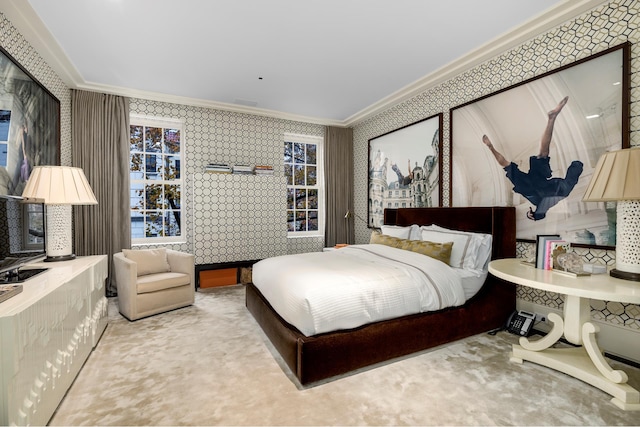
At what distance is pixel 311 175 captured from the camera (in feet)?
18.3

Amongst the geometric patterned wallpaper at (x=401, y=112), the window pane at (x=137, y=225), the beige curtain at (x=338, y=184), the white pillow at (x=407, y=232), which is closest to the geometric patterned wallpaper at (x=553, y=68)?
the geometric patterned wallpaper at (x=401, y=112)

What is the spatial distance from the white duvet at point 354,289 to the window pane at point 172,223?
2379 mm

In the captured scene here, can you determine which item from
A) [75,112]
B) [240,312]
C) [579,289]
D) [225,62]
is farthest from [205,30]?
[579,289]

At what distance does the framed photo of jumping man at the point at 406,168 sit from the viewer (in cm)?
385

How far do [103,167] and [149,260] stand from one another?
5.09 ft

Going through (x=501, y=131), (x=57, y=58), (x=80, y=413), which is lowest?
(x=80, y=413)

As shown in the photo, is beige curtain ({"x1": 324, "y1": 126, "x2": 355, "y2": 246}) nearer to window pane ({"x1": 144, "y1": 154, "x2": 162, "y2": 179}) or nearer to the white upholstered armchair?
the white upholstered armchair

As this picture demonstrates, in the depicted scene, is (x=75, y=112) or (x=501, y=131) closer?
(x=501, y=131)

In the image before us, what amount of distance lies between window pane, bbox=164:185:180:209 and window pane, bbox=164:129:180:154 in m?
0.56

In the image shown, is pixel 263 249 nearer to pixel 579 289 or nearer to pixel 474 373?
pixel 474 373

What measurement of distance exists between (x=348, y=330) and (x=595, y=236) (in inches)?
83.8

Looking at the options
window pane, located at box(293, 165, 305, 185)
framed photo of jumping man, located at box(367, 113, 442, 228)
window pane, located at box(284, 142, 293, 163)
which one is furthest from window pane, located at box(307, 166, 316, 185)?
framed photo of jumping man, located at box(367, 113, 442, 228)

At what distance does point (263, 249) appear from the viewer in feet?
15.3

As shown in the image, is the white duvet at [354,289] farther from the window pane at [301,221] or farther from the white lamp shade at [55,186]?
the window pane at [301,221]
